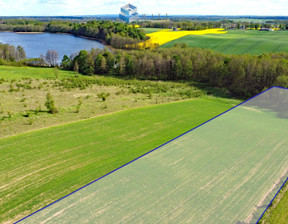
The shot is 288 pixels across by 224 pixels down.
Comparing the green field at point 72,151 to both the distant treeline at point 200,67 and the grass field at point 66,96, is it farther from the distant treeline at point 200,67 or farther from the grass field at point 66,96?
the distant treeline at point 200,67

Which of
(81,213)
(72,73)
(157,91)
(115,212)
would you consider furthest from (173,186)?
(72,73)

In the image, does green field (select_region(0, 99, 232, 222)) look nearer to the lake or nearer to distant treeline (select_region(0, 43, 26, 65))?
distant treeline (select_region(0, 43, 26, 65))

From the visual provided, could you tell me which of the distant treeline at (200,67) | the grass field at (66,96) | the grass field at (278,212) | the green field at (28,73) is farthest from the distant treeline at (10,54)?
the grass field at (278,212)

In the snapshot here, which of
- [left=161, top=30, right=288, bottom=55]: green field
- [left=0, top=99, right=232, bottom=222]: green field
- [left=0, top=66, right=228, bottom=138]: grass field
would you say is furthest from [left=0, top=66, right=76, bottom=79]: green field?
[left=161, top=30, right=288, bottom=55]: green field

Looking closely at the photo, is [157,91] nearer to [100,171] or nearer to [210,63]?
[210,63]

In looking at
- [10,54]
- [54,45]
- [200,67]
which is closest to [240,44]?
[200,67]
